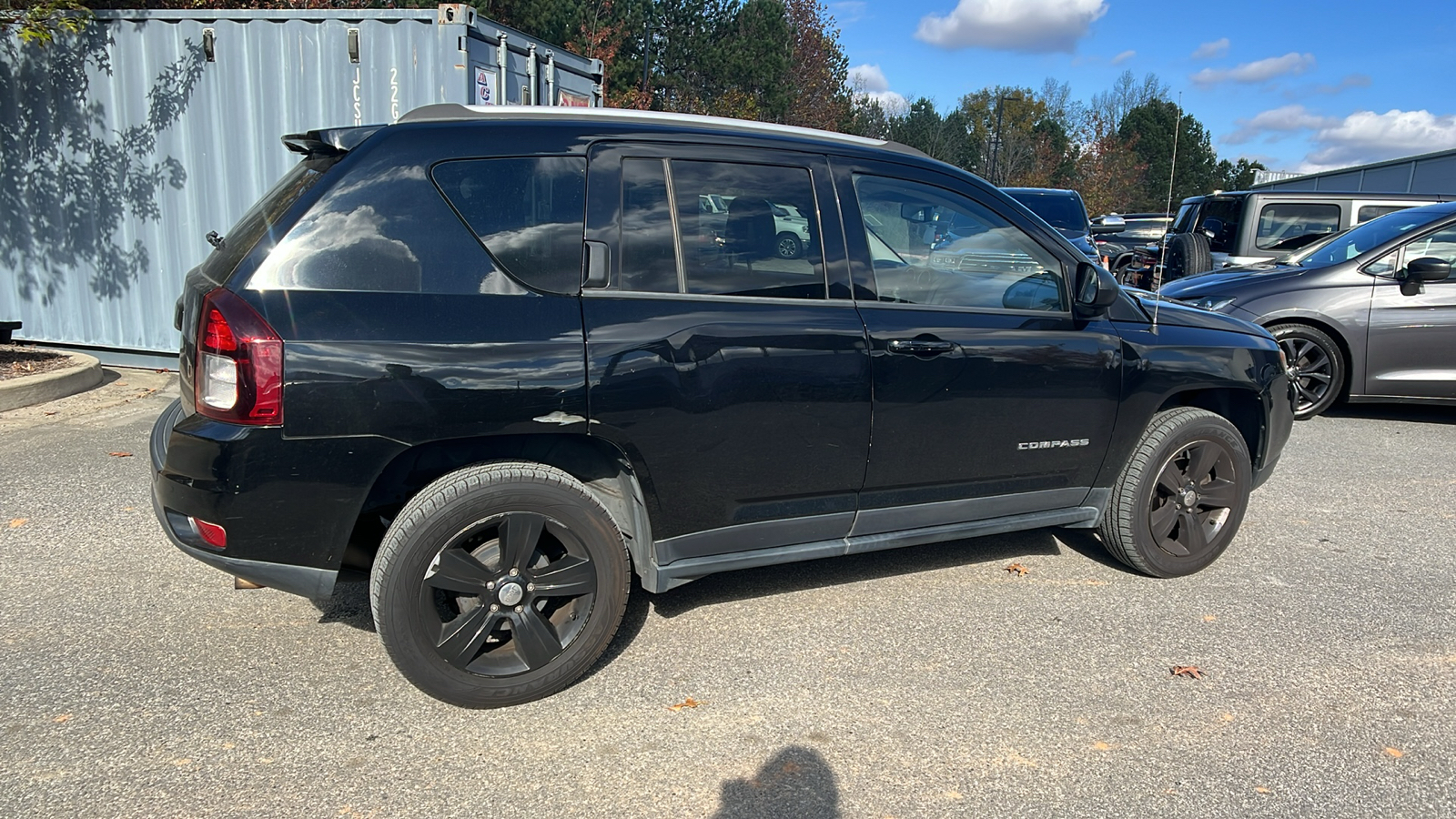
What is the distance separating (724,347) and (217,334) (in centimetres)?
154

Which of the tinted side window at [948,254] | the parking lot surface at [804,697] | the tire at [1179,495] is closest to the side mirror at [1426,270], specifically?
the parking lot surface at [804,697]

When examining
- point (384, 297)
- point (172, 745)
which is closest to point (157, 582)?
point (172, 745)

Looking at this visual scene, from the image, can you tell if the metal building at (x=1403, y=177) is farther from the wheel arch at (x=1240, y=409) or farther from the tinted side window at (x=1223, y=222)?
the wheel arch at (x=1240, y=409)

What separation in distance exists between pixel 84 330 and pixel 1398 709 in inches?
384

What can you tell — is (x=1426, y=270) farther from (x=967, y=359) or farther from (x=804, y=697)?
(x=804, y=697)

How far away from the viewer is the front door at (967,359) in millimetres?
3693

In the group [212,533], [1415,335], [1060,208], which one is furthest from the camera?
[1060,208]

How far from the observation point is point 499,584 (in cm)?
318

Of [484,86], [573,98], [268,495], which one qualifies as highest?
[573,98]

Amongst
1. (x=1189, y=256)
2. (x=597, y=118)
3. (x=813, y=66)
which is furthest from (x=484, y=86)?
(x=813, y=66)

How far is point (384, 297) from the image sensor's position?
3.00 meters

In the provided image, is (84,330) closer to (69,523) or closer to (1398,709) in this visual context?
(69,523)

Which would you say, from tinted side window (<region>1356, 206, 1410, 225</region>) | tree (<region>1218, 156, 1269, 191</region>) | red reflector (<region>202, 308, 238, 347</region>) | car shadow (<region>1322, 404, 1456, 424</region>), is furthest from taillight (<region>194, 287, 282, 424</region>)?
tree (<region>1218, 156, 1269, 191</region>)

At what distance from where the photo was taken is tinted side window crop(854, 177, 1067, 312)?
12.3 feet
